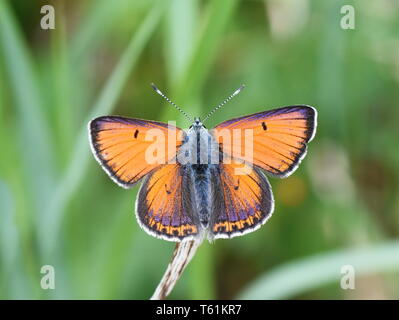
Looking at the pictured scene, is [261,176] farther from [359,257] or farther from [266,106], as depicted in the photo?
[266,106]

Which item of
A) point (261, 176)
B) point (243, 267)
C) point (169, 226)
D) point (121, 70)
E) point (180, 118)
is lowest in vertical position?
point (243, 267)

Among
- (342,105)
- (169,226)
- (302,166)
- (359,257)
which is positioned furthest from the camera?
(302,166)

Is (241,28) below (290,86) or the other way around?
the other way around

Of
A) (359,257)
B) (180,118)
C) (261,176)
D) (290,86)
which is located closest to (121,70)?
(180,118)

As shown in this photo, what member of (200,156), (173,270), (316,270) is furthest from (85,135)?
(316,270)

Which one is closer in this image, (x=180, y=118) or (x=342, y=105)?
(x=180, y=118)

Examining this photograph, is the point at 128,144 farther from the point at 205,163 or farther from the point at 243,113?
the point at 243,113

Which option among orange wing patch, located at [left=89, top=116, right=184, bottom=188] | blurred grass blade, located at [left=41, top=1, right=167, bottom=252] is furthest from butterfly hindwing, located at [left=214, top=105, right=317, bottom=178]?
blurred grass blade, located at [left=41, top=1, right=167, bottom=252]

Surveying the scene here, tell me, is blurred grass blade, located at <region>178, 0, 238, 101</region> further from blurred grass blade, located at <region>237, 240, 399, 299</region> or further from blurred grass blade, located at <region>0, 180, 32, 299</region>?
blurred grass blade, located at <region>237, 240, 399, 299</region>
